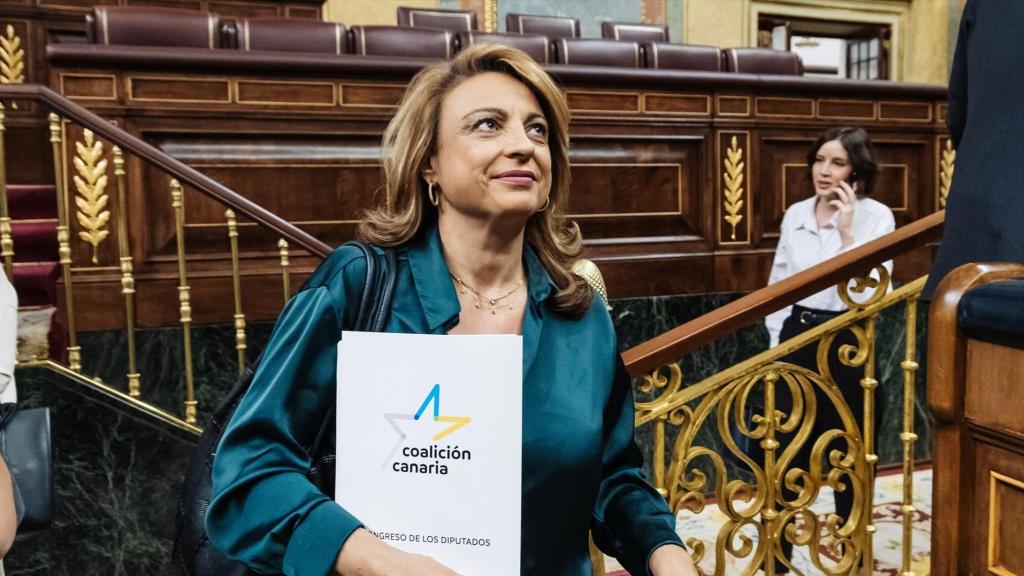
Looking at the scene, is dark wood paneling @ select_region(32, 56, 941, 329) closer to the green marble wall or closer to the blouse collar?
the green marble wall

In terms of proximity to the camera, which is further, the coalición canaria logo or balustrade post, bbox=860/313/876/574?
balustrade post, bbox=860/313/876/574

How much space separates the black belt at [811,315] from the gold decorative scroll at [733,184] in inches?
74.3

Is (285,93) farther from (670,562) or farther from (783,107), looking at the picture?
(670,562)

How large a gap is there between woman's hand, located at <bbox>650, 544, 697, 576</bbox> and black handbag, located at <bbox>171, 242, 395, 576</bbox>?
0.42 meters

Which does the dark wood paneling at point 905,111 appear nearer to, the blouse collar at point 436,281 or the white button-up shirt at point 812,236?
the white button-up shirt at point 812,236

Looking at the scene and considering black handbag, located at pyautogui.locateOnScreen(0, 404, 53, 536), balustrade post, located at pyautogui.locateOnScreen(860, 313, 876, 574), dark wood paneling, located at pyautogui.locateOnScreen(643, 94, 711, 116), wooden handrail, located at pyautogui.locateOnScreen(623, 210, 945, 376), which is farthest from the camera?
dark wood paneling, located at pyautogui.locateOnScreen(643, 94, 711, 116)

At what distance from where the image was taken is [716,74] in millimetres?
4723

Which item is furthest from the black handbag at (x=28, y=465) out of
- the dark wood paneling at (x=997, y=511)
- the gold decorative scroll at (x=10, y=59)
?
the gold decorative scroll at (x=10, y=59)

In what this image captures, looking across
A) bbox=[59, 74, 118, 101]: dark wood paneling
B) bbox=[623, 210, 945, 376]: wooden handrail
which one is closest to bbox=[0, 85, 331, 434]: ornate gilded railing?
bbox=[59, 74, 118, 101]: dark wood paneling

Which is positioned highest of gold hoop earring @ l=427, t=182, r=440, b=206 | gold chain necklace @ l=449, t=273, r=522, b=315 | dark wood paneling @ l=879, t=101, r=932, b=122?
dark wood paneling @ l=879, t=101, r=932, b=122

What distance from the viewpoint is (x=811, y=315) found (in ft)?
9.01

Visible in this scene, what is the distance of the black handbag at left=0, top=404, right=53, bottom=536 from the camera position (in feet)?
4.12

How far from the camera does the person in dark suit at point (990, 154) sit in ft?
5.08

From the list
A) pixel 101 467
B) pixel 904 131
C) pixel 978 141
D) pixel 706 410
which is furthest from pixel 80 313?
pixel 904 131
